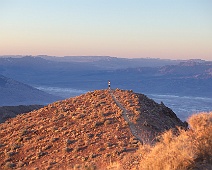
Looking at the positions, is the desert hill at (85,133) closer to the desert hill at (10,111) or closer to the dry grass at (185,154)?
the dry grass at (185,154)

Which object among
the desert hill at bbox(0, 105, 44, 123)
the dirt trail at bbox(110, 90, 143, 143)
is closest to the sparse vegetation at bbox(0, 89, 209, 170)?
the dirt trail at bbox(110, 90, 143, 143)

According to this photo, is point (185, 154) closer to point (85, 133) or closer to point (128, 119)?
point (85, 133)

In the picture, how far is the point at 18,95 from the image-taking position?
148m

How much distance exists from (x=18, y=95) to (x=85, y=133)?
133 m

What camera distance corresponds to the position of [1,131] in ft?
80.6

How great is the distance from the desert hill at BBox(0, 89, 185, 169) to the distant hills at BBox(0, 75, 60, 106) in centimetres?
11814

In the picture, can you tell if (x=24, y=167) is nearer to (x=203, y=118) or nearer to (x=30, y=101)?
(x=203, y=118)

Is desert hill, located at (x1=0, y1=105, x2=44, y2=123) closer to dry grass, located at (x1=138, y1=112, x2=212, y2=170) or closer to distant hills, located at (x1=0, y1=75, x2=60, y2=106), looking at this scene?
dry grass, located at (x1=138, y1=112, x2=212, y2=170)

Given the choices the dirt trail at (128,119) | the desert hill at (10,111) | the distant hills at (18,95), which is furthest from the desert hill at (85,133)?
the distant hills at (18,95)

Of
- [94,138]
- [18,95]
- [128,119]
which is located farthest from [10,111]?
[18,95]

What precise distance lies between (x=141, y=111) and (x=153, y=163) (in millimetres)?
10995

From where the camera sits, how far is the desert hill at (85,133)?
16.2 meters

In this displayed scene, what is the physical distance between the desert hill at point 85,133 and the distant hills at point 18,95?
11814 centimetres

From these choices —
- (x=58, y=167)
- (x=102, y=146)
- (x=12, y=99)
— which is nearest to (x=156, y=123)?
(x=102, y=146)
